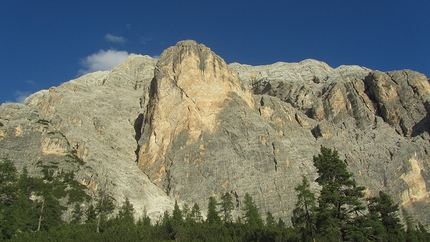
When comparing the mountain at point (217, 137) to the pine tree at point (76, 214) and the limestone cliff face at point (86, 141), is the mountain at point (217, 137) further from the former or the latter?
the pine tree at point (76, 214)

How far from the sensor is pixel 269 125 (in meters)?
132

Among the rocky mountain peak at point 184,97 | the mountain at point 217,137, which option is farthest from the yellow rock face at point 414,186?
the rocky mountain peak at point 184,97

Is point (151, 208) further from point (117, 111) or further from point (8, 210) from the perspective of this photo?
point (117, 111)

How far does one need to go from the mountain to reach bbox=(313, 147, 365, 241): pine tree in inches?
2533

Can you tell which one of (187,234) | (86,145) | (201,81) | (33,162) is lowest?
(187,234)

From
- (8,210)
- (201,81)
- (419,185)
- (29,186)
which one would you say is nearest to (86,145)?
(29,186)

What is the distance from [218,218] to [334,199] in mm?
48946

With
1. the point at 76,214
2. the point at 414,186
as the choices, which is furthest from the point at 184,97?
the point at 414,186

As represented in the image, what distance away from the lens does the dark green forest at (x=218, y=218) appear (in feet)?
119

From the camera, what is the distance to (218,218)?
81.6 meters

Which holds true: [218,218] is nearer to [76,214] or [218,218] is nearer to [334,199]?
[76,214]

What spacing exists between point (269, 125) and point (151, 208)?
52.7 metres

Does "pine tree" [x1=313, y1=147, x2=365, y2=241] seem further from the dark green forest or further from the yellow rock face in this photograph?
the yellow rock face

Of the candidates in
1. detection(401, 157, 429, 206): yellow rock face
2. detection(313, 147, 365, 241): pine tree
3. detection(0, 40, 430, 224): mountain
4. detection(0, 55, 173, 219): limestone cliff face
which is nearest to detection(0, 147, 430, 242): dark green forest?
detection(313, 147, 365, 241): pine tree
